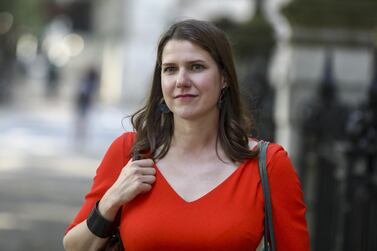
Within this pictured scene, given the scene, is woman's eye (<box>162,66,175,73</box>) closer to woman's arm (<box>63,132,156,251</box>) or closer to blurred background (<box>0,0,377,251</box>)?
woman's arm (<box>63,132,156,251</box>)

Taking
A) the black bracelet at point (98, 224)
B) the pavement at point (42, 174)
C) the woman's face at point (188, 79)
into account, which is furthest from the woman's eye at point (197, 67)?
the pavement at point (42, 174)

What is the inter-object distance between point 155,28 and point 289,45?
43.3 metres

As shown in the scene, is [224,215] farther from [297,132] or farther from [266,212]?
[297,132]

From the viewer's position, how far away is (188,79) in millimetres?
3342

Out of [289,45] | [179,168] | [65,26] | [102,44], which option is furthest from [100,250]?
[65,26]

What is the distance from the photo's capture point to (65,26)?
231 ft

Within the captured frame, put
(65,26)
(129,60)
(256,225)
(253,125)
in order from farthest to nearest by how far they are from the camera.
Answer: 1. (65,26)
2. (129,60)
3. (253,125)
4. (256,225)

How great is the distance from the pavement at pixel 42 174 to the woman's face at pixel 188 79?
5.55m

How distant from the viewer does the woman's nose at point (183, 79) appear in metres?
3.33

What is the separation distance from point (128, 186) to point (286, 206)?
1.86 ft

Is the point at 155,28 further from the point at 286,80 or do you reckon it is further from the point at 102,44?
the point at 286,80

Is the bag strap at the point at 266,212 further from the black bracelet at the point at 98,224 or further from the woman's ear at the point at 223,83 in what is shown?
the black bracelet at the point at 98,224

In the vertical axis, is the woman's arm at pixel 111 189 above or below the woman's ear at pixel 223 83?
below

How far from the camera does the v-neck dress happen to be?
3.18 metres
